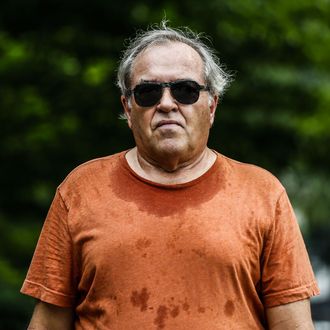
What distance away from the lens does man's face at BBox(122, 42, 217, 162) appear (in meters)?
4.28

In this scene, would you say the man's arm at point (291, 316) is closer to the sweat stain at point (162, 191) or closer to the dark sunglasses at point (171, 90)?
the sweat stain at point (162, 191)

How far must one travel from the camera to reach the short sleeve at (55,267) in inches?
168

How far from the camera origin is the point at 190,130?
430 centimetres

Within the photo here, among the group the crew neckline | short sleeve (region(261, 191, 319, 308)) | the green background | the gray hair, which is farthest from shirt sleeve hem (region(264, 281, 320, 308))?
the green background

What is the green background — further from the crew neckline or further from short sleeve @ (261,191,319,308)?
short sleeve @ (261,191,319,308)

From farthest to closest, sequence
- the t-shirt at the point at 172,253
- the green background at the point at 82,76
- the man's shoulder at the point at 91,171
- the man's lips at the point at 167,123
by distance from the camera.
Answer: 1. the green background at the point at 82,76
2. the man's shoulder at the point at 91,171
3. the man's lips at the point at 167,123
4. the t-shirt at the point at 172,253

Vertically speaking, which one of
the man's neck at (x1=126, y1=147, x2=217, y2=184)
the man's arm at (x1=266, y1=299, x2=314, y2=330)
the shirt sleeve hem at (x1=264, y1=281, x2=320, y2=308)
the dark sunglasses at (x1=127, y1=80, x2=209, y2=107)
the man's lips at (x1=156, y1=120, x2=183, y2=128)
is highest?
the dark sunglasses at (x1=127, y1=80, x2=209, y2=107)

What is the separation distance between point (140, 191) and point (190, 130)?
0.30 meters

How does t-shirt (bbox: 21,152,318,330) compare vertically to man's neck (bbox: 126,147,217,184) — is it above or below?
below

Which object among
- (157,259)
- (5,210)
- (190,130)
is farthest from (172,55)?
(5,210)

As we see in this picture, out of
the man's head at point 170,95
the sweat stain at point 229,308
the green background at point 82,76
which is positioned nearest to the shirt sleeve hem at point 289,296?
the sweat stain at point 229,308

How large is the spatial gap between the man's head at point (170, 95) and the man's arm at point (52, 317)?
68 centimetres

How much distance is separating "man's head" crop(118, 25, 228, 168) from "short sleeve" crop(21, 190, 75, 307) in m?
0.43

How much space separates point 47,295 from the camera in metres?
4.28
